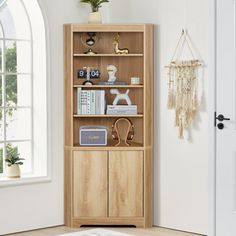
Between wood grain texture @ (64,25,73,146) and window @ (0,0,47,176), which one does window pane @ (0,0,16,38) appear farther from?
wood grain texture @ (64,25,73,146)

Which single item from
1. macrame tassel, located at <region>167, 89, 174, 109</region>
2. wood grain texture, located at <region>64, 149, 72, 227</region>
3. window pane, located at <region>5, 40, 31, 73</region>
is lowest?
wood grain texture, located at <region>64, 149, 72, 227</region>

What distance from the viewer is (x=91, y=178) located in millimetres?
5770

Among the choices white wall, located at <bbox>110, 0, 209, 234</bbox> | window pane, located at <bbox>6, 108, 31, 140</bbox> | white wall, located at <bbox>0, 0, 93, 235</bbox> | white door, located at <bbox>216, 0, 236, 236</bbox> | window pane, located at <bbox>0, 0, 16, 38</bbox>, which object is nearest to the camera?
white door, located at <bbox>216, 0, 236, 236</bbox>

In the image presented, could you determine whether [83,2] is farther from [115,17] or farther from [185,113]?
[185,113]

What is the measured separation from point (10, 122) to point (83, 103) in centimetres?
70

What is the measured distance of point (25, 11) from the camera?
5.82 m

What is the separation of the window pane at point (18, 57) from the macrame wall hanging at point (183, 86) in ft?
4.30

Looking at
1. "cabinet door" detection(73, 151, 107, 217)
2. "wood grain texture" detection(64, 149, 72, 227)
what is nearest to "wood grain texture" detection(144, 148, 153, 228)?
"cabinet door" detection(73, 151, 107, 217)

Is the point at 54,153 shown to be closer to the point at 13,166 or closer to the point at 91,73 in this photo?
the point at 13,166

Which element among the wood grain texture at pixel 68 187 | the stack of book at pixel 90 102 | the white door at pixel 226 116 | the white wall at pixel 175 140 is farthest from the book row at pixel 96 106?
the white door at pixel 226 116

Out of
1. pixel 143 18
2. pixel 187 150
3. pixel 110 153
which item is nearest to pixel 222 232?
pixel 187 150

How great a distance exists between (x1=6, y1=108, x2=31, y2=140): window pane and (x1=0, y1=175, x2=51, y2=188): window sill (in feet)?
1.34

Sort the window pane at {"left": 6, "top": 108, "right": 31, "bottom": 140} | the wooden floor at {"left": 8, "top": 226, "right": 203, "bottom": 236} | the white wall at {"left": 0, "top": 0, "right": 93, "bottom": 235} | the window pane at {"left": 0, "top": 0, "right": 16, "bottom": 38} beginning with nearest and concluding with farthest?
the wooden floor at {"left": 8, "top": 226, "right": 203, "bottom": 236}, the white wall at {"left": 0, "top": 0, "right": 93, "bottom": 235}, the window pane at {"left": 0, "top": 0, "right": 16, "bottom": 38}, the window pane at {"left": 6, "top": 108, "right": 31, "bottom": 140}

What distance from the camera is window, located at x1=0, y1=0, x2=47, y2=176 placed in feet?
18.9
